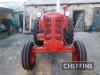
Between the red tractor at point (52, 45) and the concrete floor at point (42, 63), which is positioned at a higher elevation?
the red tractor at point (52, 45)

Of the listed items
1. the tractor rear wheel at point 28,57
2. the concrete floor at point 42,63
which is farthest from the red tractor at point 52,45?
the concrete floor at point 42,63

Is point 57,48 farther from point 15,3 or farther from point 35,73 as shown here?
point 15,3

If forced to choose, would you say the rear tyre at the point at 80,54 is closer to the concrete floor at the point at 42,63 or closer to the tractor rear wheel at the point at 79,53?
the tractor rear wheel at the point at 79,53

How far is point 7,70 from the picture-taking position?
499 cm

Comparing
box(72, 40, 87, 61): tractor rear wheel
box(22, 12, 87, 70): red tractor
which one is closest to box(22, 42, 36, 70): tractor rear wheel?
box(22, 12, 87, 70): red tractor

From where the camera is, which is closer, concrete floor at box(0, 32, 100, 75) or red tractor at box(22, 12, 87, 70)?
red tractor at box(22, 12, 87, 70)

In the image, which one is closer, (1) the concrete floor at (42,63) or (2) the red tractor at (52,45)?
(2) the red tractor at (52,45)

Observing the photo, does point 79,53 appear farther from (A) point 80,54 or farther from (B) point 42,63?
(B) point 42,63

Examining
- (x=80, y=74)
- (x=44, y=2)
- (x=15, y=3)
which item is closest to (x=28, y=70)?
(x=80, y=74)

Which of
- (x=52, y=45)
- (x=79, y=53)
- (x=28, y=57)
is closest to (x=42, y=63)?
(x=28, y=57)

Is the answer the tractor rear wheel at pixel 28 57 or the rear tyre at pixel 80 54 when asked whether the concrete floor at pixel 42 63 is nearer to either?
the tractor rear wheel at pixel 28 57

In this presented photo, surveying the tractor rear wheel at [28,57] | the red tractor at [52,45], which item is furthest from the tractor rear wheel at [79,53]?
the tractor rear wheel at [28,57]

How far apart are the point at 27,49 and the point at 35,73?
63 cm

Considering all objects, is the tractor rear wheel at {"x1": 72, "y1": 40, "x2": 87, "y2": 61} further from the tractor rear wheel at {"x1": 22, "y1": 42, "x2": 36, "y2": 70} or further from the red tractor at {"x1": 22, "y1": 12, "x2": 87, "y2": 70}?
the tractor rear wheel at {"x1": 22, "y1": 42, "x2": 36, "y2": 70}
